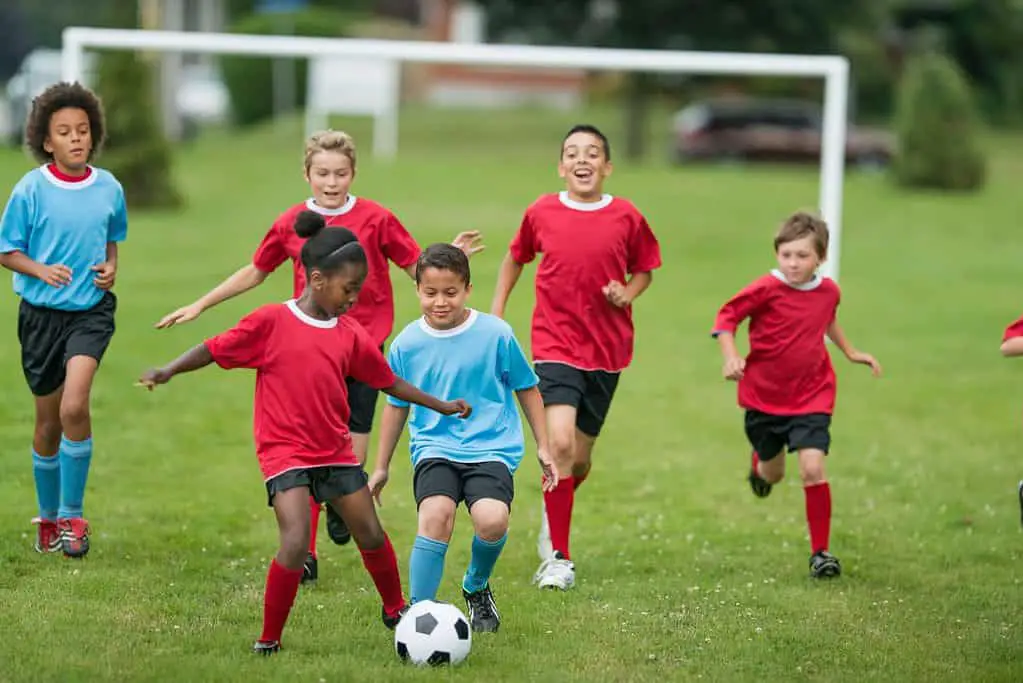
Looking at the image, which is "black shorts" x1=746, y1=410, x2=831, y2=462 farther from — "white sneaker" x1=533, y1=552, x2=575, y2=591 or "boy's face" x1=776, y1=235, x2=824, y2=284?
"white sneaker" x1=533, y1=552, x2=575, y2=591

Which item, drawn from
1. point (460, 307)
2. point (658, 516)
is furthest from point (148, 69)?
point (460, 307)

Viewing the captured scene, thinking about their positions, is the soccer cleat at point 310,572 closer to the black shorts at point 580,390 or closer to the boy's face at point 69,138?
the black shorts at point 580,390

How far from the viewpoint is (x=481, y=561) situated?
6969 millimetres

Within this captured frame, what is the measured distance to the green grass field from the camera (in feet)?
21.7

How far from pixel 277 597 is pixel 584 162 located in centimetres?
280

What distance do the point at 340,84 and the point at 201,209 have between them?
10.7 metres

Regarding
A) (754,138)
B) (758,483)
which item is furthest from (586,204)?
(754,138)

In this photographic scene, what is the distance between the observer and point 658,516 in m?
10.2

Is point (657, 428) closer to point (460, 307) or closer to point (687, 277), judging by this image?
point (460, 307)

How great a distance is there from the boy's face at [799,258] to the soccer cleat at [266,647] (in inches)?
127

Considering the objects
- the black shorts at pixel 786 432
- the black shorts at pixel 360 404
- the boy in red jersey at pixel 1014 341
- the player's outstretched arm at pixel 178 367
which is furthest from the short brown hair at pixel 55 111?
the boy in red jersey at pixel 1014 341

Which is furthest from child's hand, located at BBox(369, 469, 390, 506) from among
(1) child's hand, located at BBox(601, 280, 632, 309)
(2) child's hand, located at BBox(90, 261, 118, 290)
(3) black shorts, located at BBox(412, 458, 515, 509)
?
(2) child's hand, located at BBox(90, 261, 118, 290)

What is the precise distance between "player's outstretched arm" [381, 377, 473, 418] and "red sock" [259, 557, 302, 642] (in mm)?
791

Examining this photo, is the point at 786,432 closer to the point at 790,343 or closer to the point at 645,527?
the point at 790,343
